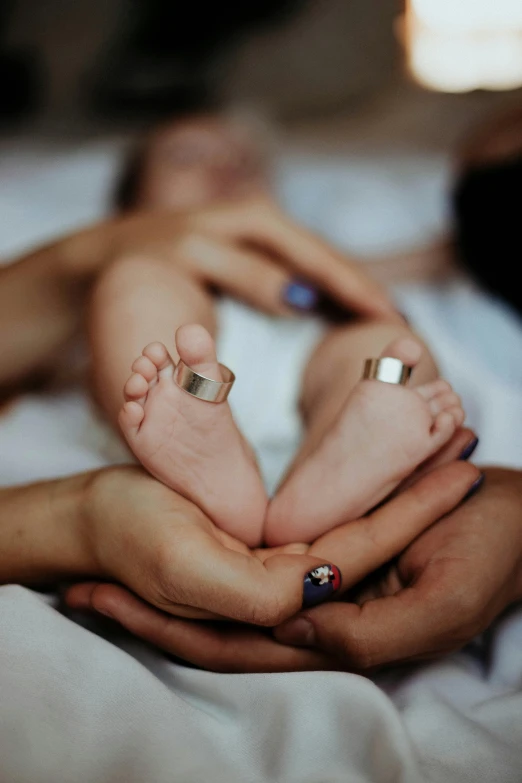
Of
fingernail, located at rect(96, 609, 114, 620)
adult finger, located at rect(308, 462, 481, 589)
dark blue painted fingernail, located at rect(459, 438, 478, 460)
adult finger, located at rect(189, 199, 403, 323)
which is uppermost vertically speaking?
adult finger, located at rect(189, 199, 403, 323)

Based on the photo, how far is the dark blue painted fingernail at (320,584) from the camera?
50cm

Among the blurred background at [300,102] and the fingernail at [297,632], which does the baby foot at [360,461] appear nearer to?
the fingernail at [297,632]

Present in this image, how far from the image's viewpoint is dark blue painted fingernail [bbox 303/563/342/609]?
1.64 ft

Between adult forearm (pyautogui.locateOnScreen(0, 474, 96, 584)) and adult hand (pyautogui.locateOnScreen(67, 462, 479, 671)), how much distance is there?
0.03 metres

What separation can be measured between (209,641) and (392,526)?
17 cm

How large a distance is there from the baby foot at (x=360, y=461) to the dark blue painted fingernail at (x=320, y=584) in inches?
2.3

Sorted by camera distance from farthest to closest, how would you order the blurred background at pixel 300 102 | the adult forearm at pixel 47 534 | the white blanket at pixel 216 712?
the blurred background at pixel 300 102 < the adult forearm at pixel 47 534 < the white blanket at pixel 216 712

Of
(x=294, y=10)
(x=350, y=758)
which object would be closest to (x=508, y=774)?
(x=350, y=758)

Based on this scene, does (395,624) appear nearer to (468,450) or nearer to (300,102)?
(468,450)

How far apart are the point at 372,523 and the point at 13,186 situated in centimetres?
121

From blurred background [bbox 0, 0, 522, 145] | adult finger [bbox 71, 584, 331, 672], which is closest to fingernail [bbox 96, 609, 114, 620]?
adult finger [bbox 71, 584, 331, 672]

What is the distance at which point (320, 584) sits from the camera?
504 millimetres

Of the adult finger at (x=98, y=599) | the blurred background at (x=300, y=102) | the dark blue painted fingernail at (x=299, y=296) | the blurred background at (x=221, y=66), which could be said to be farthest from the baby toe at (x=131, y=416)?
the blurred background at (x=221, y=66)

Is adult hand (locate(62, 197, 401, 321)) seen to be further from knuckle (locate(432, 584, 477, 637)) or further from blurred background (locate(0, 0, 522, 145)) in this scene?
blurred background (locate(0, 0, 522, 145))
